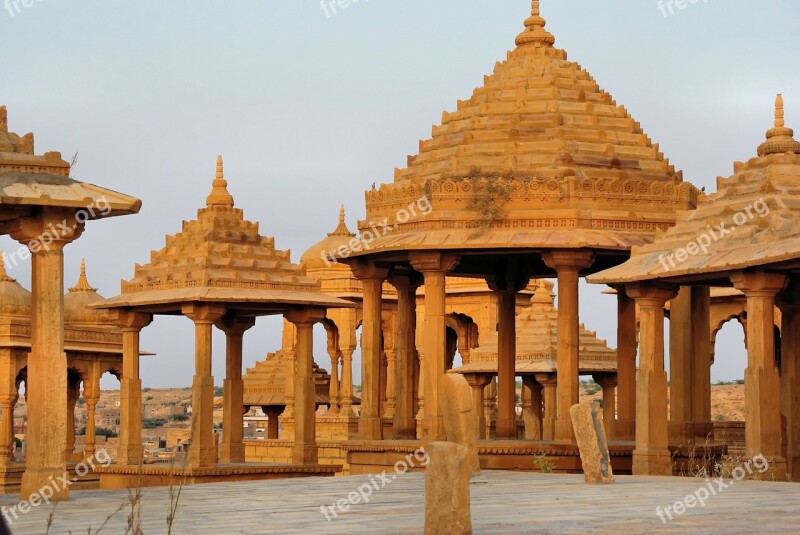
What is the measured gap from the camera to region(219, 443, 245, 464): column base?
2828 cm

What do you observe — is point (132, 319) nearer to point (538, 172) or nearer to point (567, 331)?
point (538, 172)

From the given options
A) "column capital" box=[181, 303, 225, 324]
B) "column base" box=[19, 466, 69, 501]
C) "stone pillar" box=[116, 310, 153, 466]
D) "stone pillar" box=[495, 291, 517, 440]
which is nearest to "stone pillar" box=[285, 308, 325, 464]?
"column capital" box=[181, 303, 225, 324]

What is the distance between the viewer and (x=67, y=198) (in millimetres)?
15406

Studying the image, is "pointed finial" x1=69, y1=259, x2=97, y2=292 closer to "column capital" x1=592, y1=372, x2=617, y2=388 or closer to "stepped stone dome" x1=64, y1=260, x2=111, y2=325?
"stepped stone dome" x1=64, y1=260, x2=111, y2=325

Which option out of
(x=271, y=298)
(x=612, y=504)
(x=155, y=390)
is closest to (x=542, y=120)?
(x=271, y=298)

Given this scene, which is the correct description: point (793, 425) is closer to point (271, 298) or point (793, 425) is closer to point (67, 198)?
point (271, 298)

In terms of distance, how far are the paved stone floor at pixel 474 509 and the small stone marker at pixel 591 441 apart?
0.22 m

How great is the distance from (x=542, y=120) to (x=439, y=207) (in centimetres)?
224

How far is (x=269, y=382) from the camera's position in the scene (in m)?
41.6

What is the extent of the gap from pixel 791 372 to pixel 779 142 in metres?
3.07

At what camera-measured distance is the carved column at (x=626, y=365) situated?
2555 centimetres

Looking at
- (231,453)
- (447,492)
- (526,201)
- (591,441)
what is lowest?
(231,453)

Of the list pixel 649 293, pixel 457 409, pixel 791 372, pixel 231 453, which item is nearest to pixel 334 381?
pixel 231 453

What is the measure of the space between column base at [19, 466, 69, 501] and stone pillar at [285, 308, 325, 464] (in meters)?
11.5
